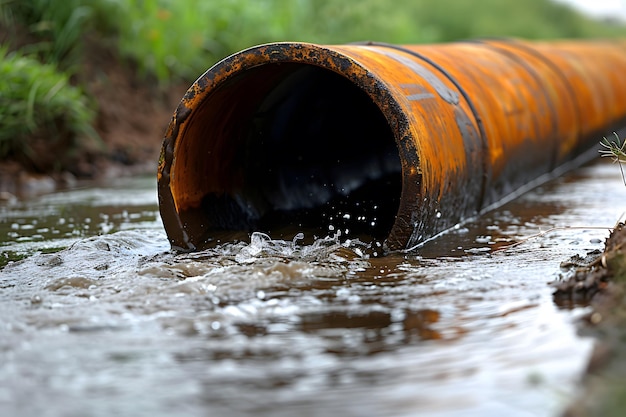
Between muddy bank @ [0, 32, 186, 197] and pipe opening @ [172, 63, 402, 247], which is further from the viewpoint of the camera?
muddy bank @ [0, 32, 186, 197]

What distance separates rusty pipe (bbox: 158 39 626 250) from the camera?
3.36 m

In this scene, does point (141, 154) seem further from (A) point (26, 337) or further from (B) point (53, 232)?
(A) point (26, 337)

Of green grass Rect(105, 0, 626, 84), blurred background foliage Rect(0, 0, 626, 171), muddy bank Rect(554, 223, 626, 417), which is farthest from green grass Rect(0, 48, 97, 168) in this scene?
muddy bank Rect(554, 223, 626, 417)

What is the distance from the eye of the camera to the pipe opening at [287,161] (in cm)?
374

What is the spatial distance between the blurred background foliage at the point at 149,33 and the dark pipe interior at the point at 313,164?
93.6 inches

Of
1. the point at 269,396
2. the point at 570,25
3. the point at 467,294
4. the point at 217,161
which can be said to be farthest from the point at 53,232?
the point at 570,25

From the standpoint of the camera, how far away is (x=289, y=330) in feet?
7.73

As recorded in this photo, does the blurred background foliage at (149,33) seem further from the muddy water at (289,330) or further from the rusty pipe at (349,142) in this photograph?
the muddy water at (289,330)

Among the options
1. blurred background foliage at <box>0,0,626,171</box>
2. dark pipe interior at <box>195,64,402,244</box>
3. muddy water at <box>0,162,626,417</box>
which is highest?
blurred background foliage at <box>0,0,626,171</box>

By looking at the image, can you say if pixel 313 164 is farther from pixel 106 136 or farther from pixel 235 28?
pixel 235 28

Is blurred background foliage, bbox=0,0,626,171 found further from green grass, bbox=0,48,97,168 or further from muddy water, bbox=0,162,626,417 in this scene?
muddy water, bbox=0,162,626,417

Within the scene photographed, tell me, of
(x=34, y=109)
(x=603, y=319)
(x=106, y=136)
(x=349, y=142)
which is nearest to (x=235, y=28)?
(x=106, y=136)

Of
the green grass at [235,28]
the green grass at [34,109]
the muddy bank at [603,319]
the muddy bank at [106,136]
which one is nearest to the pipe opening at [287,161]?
the muddy bank at [603,319]

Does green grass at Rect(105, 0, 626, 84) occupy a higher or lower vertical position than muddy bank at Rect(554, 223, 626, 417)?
higher
